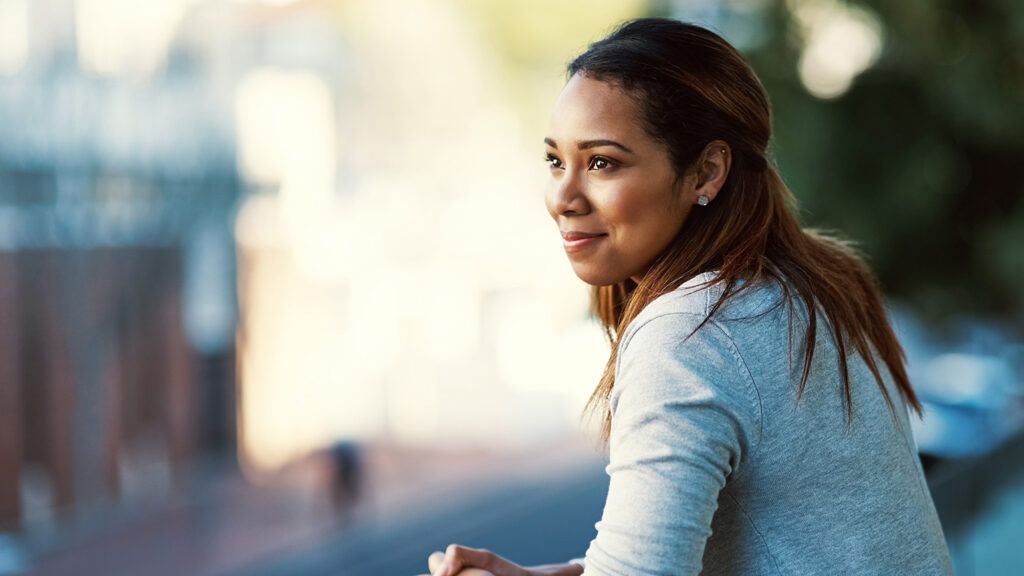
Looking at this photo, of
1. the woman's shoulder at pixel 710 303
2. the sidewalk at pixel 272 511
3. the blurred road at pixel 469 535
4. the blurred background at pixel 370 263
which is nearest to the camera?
the woman's shoulder at pixel 710 303

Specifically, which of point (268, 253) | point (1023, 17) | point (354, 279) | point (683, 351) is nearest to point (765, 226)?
point (683, 351)

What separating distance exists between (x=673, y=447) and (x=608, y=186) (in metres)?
0.42

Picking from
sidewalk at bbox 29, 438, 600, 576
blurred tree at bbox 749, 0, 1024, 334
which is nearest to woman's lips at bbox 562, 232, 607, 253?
blurred tree at bbox 749, 0, 1024, 334

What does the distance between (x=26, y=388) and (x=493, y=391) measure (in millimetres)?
12726

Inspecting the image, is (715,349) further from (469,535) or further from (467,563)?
(469,535)

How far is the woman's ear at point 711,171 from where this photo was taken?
1.54 m

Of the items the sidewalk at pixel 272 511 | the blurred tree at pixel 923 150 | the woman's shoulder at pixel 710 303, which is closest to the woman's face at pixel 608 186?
the woman's shoulder at pixel 710 303

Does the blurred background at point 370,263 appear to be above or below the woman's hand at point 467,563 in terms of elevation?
below

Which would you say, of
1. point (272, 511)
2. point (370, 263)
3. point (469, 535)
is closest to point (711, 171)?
point (469, 535)

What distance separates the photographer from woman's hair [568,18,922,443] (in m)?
1.47

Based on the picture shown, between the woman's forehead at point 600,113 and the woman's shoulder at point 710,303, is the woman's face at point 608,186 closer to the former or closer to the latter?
the woman's forehead at point 600,113

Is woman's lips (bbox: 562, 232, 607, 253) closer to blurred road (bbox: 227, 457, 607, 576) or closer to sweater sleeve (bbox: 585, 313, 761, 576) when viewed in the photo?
sweater sleeve (bbox: 585, 313, 761, 576)

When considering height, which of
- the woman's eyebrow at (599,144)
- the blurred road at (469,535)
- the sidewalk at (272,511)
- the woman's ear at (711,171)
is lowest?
the sidewalk at (272,511)

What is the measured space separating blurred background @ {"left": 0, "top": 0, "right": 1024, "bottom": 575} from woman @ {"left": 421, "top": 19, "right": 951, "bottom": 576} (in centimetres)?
185
